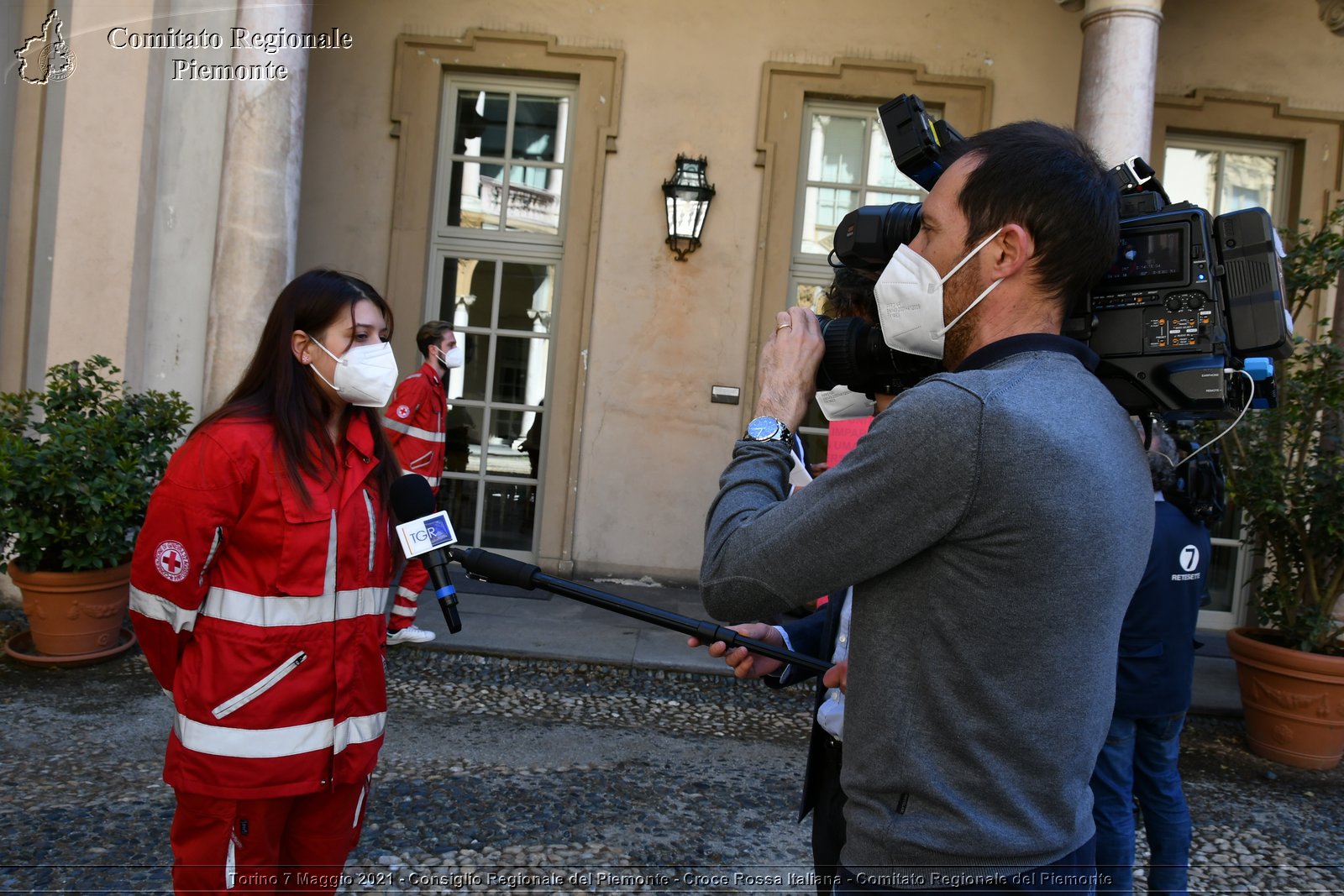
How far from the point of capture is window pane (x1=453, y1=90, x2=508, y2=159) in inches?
299

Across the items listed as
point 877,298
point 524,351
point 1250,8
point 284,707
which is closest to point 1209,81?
point 1250,8

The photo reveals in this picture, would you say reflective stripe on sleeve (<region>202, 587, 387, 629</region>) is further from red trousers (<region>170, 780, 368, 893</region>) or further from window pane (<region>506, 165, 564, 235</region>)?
window pane (<region>506, 165, 564, 235</region>)

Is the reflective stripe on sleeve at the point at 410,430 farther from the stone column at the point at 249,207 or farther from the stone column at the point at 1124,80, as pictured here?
the stone column at the point at 1124,80

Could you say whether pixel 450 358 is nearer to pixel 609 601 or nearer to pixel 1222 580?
pixel 609 601

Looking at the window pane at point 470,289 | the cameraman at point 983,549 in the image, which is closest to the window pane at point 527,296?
the window pane at point 470,289

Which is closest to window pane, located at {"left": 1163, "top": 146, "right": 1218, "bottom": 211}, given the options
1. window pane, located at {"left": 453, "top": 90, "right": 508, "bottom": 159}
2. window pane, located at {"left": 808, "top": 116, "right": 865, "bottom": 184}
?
window pane, located at {"left": 808, "top": 116, "right": 865, "bottom": 184}

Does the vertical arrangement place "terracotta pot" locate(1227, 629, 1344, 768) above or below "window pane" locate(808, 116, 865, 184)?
below

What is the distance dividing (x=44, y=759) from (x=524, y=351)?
458 cm

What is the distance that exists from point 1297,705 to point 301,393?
489 centimetres

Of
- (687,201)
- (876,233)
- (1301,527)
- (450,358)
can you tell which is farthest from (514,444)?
(876,233)

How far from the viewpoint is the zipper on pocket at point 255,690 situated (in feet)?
6.56

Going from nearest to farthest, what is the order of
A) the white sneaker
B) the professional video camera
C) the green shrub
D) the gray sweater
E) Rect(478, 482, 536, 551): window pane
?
the gray sweater, the professional video camera, the green shrub, the white sneaker, Rect(478, 482, 536, 551): window pane

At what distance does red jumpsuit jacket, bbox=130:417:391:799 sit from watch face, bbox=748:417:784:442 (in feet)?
3.77

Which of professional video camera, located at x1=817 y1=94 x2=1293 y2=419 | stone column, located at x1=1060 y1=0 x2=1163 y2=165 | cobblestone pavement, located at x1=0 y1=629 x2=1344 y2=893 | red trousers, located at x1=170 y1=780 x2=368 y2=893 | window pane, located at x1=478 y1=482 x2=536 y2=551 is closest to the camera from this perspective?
professional video camera, located at x1=817 y1=94 x2=1293 y2=419
